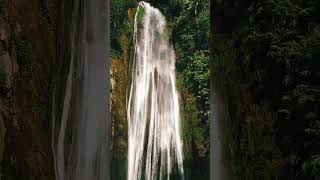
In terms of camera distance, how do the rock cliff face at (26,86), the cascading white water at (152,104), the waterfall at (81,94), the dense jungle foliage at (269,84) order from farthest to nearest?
the cascading white water at (152,104) < the waterfall at (81,94) < the dense jungle foliage at (269,84) < the rock cliff face at (26,86)

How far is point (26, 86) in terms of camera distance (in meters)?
3.07

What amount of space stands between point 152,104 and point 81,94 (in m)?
10.1

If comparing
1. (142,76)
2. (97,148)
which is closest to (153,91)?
(142,76)

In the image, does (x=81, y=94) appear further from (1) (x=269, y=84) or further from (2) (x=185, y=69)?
(2) (x=185, y=69)

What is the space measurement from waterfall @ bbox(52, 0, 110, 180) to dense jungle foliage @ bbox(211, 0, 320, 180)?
0.93 m

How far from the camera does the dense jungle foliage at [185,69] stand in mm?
13219

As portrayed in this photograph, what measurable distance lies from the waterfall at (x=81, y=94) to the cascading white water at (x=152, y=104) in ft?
30.7

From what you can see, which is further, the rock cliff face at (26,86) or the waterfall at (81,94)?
the waterfall at (81,94)

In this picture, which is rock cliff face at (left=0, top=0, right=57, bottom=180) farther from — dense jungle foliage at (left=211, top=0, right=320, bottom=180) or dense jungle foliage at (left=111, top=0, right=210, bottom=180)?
dense jungle foliage at (left=111, top=0, right=210, bottom=180)

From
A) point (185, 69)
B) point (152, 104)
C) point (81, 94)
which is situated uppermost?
point (185, 69)

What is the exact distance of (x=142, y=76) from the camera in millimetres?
13797

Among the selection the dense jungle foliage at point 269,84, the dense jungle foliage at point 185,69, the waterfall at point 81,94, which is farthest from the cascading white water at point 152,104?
the dense jungle foliage at point 269,84

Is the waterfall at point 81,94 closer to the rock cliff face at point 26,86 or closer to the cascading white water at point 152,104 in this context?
the rock cliff face at point 26,86

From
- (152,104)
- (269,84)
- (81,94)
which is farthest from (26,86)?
(152,104)
